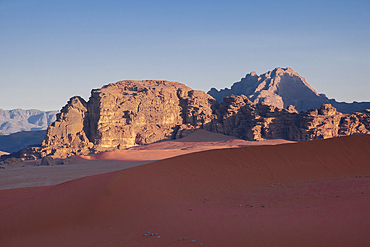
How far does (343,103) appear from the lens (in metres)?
70.7

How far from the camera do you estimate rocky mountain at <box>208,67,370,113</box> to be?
8231cm

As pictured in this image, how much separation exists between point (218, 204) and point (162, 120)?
3992 centimetres

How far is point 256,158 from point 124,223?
8.60m

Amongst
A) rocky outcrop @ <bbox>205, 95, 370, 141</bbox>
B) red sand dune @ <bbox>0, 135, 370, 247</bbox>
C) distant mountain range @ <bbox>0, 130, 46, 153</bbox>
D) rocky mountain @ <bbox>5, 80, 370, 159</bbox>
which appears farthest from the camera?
distant mountain range @ <bbox>0, 130, 46, 153</bbox>

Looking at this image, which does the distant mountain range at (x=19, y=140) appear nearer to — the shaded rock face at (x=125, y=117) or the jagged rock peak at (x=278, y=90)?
the shaded rock face at (x=125, y=117)

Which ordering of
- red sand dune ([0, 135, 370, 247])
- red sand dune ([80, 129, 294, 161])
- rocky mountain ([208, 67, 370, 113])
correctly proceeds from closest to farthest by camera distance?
1. red sand dune ([0, 135, 370, 247])
2. red sand dune ([80, 129, 294, 161])
3. rocky mountain ([208, 67, 370, 113])

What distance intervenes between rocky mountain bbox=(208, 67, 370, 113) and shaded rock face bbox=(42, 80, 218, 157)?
36.2m

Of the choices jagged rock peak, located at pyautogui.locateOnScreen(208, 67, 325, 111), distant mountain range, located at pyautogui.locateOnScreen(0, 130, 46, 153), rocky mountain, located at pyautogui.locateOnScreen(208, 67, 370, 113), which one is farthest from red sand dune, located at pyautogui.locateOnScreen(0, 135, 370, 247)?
distant mountain range, located at pyautogui.locateOnScreen(0, 130, 46, 153)

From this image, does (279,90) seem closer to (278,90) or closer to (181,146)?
(278,90)

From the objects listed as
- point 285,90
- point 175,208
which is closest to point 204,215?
point 175,208

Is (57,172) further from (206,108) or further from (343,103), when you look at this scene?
(343,103)

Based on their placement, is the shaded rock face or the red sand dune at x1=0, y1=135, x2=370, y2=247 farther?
→ the shaded rock face

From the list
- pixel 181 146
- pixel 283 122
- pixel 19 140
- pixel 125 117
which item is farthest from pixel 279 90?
pixel 19 140

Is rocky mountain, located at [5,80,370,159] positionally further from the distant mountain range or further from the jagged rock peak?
the distant mountain range
